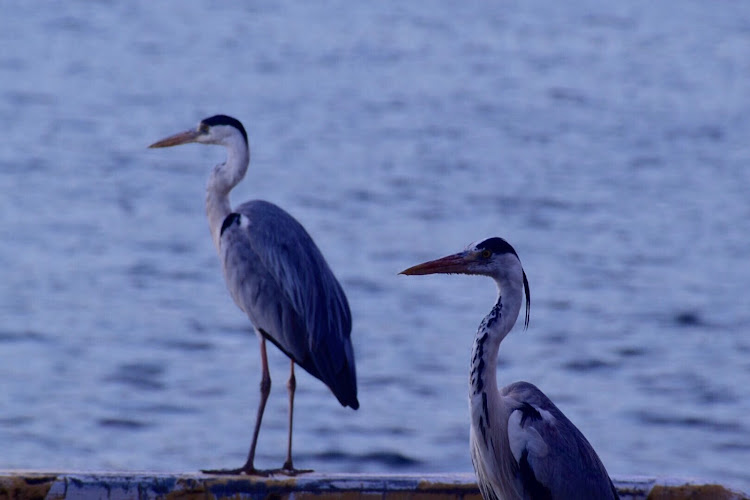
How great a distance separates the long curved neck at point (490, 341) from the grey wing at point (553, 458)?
0.16m

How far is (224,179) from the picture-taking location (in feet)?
24.2

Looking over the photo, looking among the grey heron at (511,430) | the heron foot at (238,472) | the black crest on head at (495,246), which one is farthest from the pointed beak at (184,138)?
the black crest on head at (495,246)

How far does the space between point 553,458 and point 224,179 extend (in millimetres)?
2817

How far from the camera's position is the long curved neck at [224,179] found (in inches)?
291

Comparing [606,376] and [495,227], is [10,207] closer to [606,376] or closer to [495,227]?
[495,227]

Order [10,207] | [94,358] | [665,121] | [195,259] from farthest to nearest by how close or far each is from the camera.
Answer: [665,121] → [10,207] → [195,259] → [94,358]

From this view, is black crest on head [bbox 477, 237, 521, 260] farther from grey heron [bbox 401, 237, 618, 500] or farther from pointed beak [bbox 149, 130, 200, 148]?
pointed beak [bbox 149, 130, 200, 148]

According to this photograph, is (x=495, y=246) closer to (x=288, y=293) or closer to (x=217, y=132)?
(x=288, y=293)

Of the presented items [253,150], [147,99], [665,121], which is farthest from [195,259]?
[665,121]

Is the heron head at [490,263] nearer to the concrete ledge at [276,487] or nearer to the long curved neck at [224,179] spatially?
the concrete ledge at [276,487]

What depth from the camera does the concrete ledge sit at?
5.45 m

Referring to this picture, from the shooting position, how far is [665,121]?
19.2 metres

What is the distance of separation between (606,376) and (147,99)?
32.1 ft

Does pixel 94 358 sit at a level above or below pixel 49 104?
below
